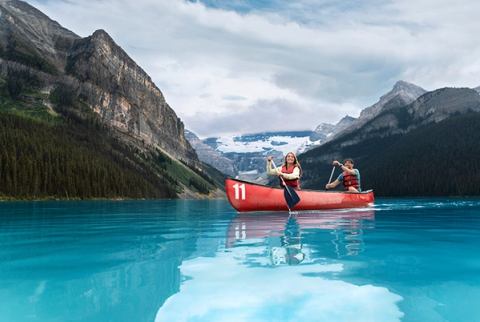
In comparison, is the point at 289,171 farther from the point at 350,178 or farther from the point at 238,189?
the point at 350,178

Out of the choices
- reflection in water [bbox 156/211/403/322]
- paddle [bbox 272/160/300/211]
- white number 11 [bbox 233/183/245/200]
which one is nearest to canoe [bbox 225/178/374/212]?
white number 11 [bbox 233/183/245/200]

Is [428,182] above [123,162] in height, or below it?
below

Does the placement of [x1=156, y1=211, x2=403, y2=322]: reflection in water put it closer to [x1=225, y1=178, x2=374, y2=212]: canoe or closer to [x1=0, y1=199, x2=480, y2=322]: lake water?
[x1=0, y1=199, x2=480, y2=322]: lake water

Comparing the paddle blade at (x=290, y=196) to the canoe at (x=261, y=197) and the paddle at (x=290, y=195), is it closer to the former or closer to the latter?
the paddle at (x=290, y=195)

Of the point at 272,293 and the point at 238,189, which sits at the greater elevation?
the point at 238,189

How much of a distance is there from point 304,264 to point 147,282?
332 cm

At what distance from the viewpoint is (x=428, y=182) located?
186500 millimetres

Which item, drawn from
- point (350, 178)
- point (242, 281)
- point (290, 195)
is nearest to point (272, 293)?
point (242, 281)

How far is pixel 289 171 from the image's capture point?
26062 mm

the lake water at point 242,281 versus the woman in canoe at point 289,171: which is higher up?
the woman in canoe at point 289,171

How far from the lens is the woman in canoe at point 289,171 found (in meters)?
25.4

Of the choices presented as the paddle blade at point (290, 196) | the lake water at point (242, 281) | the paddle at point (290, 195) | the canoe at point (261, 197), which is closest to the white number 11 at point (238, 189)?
the canoe at point (261, 197)

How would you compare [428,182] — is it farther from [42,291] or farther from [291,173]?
[42,291]

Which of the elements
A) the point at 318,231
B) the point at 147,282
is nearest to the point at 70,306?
the point at 147,282
